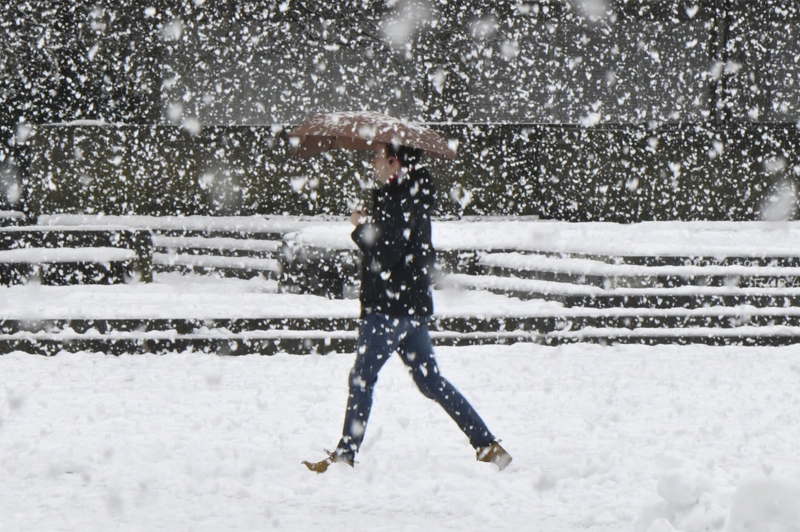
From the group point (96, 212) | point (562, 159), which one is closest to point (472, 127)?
point (562, 159)

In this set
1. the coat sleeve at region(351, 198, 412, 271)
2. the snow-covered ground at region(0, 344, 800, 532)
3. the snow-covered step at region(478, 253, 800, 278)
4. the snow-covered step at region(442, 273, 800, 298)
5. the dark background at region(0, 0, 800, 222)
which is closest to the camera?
the snow-covered ground at region(0, 344, 800, 532)

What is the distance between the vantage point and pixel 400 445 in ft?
19.4

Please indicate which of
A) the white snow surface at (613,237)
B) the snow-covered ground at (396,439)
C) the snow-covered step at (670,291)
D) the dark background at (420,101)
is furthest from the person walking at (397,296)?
the dark background at (420,101)

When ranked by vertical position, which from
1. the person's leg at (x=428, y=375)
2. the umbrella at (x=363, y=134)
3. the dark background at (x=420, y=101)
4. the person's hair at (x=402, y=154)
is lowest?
the person's leg at (x=428, y=375)

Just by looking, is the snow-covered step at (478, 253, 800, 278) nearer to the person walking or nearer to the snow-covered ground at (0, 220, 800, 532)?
the snow-covered ground at (0, 220, 800, 532)

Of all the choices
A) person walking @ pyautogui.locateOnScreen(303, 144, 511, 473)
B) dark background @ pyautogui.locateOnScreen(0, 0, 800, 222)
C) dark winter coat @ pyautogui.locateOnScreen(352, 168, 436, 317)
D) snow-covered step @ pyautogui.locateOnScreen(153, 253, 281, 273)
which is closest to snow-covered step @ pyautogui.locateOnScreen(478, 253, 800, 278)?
snow-covered step @ pyautogui.locateOnScreen(153, 253, 281, 273)

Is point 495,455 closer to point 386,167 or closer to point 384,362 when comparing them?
point 384,362

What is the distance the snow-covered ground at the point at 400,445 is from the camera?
446cm

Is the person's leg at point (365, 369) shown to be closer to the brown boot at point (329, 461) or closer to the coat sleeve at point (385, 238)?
the brown boot at point (329, 461)

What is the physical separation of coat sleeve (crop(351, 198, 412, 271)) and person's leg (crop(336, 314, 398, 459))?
0.27 meters

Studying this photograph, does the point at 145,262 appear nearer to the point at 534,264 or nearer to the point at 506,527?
the point at 534,264

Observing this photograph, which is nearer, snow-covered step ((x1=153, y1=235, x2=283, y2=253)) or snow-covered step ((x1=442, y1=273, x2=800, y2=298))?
snow-covered step ((x1=442, y1=273, x2=800, y2=298))

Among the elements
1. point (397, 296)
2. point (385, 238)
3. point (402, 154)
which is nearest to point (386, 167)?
point (402, 154)

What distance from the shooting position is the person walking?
506 cm
